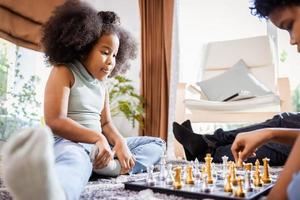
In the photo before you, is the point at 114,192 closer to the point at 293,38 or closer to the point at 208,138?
the point at 293,38

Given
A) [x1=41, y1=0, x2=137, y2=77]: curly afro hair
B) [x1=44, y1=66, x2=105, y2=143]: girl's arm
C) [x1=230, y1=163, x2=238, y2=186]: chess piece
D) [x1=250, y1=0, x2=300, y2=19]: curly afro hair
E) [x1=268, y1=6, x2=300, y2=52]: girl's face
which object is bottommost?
[x1=230, y1=163, x2=238, y2=186]: chess piece

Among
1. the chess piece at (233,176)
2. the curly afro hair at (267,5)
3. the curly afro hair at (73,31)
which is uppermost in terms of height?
the curly afro hair at (73,31)

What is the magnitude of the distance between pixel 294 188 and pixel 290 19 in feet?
1.17

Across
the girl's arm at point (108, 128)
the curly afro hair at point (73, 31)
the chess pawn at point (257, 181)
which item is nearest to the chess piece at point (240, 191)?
the chess pawn at point (257, 181)

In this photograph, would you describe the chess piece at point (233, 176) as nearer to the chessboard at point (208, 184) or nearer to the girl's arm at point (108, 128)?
the chessboard at point (208, 184)

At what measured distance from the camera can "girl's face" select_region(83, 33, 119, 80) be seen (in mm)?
1205

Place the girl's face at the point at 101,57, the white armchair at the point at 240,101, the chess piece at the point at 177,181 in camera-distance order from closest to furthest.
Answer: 1. the chess piece at the point at 177,181
2. the girl's face at the point at 101,57
3. the white armchair at the point at 240,101

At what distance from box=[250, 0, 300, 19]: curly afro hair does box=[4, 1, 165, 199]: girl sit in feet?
1.66

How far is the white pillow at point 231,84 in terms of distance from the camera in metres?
2.36

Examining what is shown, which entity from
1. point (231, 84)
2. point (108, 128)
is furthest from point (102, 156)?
point (231, 84)

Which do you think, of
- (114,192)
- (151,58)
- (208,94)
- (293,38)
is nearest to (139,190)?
(114,192)

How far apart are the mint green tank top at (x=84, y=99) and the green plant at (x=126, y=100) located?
4.19 ft

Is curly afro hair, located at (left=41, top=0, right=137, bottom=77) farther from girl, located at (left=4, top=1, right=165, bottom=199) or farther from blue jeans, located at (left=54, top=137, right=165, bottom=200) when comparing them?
blue jeans, located at (left=54, top=137, right=165, bottom=200)

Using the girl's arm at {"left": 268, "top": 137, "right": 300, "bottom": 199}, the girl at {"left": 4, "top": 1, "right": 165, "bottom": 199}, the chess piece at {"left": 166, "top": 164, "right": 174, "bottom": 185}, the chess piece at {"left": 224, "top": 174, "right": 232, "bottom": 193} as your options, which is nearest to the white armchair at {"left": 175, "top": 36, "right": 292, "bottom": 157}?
the girl at {"left": 4, "top": 1, "right": 165, "bottom": 199}
